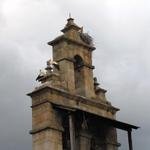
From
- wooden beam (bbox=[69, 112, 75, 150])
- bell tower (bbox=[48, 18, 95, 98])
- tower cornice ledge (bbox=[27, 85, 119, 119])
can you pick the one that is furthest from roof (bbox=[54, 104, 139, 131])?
bell tower (bbox=[48, 18, 95, 98])

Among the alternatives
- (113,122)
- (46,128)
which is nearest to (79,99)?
(113,122)

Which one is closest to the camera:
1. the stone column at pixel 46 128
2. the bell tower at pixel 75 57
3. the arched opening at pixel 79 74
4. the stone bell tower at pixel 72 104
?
the stone column at pixel 46 128

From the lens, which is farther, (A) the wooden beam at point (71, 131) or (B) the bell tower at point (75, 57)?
(B) the bell tower at point (75, 57)

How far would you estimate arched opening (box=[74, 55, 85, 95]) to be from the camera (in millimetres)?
34250

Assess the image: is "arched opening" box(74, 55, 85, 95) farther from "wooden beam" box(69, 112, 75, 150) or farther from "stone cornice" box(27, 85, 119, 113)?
"wooden beam" box(69, 112, 75, 150)

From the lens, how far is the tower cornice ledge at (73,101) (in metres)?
31.8

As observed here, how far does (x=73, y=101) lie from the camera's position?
3262 cm

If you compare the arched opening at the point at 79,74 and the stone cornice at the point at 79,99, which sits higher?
the arched opening at the point at 79,74

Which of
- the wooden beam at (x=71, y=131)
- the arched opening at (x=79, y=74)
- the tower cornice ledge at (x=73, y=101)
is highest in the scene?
the arched opening at (x=79, y=74)

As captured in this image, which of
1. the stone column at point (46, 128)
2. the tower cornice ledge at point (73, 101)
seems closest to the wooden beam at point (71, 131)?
the tower cornice ledge at point (73, 101)

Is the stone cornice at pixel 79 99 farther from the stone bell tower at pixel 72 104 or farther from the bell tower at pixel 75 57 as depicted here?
the bell tower at pixel 75 57

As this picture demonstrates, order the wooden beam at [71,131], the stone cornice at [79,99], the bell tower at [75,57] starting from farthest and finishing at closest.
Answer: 1. the bell tower at [75,57]
2. the stone cornice at [79,99]
3. the wooden beam at [71,131]

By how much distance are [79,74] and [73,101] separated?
2427 mm

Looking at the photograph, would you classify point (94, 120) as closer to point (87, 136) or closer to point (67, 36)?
point (87, 136)
